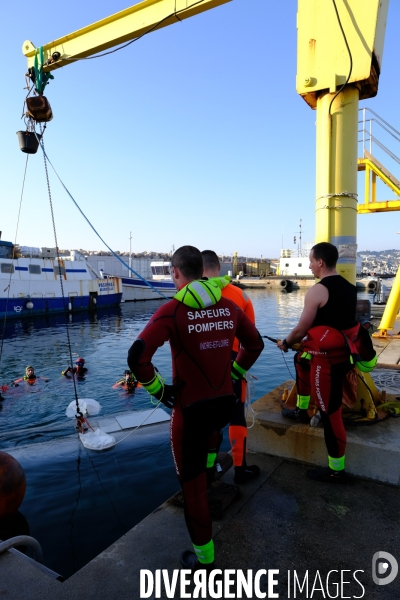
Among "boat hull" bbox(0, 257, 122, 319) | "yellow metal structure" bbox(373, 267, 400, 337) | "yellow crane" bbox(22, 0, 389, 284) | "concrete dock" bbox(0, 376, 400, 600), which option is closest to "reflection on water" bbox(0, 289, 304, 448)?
"boat hull" bbox(0, 257, 122, 319)

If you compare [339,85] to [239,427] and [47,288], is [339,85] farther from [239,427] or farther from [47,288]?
[47,288]

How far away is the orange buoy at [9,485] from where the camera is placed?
4.22 meters

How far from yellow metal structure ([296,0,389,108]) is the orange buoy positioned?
222 inches

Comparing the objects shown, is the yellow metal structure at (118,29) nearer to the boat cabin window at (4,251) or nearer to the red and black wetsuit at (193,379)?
the red and black wetsuit at (193,379)

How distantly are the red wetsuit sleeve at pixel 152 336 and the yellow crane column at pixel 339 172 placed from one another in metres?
2.95

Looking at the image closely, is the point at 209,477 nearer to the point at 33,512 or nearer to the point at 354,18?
the point at 33,512

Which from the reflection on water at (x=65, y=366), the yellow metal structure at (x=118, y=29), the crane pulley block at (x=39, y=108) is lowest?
the reflection on water at (x=65, y=366)

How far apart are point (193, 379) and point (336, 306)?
1779 millimetres

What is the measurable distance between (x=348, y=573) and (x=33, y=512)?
440cm

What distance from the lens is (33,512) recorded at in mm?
5227

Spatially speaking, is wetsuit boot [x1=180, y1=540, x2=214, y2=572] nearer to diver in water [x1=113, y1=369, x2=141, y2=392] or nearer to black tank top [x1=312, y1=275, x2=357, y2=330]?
black tank top [x1=312, y1=275, x2=357, y2=330]

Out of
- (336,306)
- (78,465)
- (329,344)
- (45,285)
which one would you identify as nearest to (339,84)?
(336,306)

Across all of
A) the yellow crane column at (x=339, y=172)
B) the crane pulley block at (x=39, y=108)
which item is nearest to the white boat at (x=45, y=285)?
the crane pulley block at (x=39, y=108)

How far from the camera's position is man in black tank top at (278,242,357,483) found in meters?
3.55
